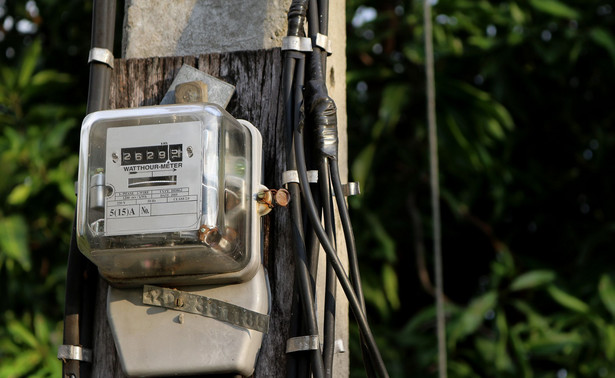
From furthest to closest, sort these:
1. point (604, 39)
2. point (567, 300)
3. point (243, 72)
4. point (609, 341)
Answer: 1. point (604, 39)
2. point (567, 300)
3. point (609, 341)
4. point (243, 72)

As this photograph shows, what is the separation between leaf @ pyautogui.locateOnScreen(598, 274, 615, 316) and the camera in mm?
3307

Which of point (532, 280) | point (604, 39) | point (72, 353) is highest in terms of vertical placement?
point (604, 39)

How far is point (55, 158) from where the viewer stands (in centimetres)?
331

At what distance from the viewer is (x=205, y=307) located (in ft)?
4.31

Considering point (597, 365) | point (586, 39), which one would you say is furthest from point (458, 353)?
point (586, 39)

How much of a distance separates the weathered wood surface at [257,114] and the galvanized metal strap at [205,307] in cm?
4

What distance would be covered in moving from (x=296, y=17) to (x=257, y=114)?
0.15 m

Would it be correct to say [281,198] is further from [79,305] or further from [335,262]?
[79,305]

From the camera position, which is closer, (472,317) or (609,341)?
(609,341)

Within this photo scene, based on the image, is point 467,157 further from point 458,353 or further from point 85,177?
point 85,177

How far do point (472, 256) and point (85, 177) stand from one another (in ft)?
9.49

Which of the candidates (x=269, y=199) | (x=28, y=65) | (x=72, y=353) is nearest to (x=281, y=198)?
(x=269, y=199)

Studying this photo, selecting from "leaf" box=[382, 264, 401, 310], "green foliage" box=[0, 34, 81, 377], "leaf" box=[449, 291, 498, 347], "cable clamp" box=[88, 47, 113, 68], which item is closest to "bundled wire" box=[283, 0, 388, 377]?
"cable clamp" box=[88, 47, 113, 68]

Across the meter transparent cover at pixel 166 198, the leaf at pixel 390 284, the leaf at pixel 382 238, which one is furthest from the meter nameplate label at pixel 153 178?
the leaf at pixel 390 284
